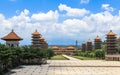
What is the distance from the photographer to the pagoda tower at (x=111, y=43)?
358ft

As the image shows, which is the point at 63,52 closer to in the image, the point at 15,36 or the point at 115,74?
the point at 15,36

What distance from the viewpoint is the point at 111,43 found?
110 metres

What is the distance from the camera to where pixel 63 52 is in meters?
189

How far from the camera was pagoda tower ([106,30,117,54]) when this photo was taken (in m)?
109

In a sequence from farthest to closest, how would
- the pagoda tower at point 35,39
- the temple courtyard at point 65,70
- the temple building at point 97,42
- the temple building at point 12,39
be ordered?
the temple building at point 97,42 < the pagoda tower at point 35,39 < the temple building at point 12,39 < the temple courtyard at point 65,70

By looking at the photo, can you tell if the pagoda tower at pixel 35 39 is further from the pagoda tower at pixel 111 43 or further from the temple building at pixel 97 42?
the temple building at pixel 97 42

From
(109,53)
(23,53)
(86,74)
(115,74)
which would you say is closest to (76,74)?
(86,74)

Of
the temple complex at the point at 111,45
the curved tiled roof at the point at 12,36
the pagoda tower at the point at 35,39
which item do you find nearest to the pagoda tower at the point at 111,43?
the temple complex at the point at 111,45

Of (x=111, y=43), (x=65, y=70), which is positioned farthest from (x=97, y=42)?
(x=65, y=70)

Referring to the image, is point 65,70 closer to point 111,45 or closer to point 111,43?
point 111,45

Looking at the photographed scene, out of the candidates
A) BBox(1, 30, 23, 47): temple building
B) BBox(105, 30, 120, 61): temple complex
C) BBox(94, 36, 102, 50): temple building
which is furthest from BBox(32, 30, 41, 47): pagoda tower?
BBox(94, 36, 102, 50): temple building

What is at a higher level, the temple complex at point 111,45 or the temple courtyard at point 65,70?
the temple complex at point 111,45

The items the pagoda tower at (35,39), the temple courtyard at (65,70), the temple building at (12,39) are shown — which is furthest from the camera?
the pagoda tower at (35,39)

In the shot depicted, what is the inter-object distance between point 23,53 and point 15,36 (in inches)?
389
